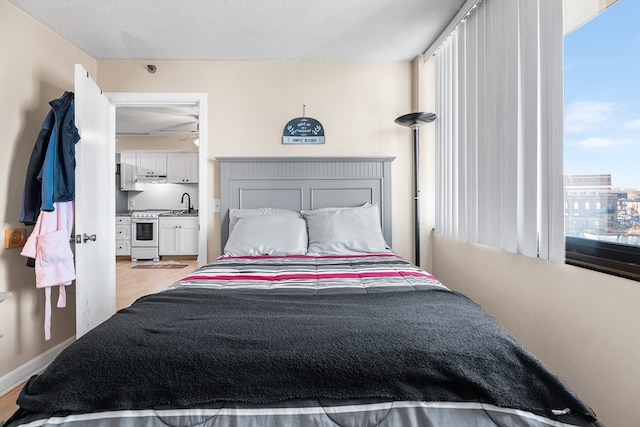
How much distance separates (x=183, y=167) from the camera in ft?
22.2

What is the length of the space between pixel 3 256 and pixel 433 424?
8.86 feet

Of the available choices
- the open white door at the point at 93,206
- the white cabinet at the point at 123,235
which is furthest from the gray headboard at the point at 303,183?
the white cabinet at the point at 123,235

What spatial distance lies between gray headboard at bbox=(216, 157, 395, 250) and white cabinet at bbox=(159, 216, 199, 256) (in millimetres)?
3401

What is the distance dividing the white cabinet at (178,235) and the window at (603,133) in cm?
580

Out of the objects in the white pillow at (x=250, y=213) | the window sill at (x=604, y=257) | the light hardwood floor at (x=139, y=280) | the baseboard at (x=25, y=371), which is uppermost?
the white pillow at (x=250, y=213)

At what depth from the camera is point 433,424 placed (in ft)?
2.82

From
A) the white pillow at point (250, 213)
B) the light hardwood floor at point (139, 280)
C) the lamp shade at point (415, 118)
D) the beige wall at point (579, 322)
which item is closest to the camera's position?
the beige wall at point (579, 322)

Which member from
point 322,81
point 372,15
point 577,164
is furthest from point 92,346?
point 322,81

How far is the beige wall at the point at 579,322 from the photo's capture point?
4.07 ft

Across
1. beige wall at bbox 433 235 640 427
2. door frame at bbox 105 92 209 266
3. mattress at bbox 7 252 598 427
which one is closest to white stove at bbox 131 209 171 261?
door frame at bbox 105 92 209 266

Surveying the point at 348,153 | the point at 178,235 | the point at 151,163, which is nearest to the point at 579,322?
the point at 348,153

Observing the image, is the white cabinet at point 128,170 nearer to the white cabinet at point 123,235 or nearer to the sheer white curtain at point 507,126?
the white cabinet at point 123,235

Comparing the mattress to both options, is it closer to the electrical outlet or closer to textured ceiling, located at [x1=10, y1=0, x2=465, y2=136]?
the electrical outlet

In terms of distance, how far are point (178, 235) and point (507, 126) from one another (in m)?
5.73
